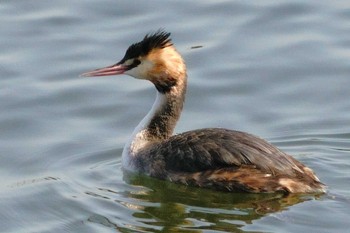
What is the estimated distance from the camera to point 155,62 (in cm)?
1188

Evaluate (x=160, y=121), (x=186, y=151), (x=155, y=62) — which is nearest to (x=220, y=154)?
(x=186, y=151)

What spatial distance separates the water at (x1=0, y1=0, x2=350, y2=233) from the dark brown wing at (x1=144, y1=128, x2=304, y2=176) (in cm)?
23

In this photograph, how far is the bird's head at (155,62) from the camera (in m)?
11.9

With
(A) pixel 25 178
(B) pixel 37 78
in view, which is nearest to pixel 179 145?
(A) pixel 25 178

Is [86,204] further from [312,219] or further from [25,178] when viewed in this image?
[312,219]

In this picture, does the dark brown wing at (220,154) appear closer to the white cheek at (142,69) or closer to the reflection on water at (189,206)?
the reflection on water at (189,206)

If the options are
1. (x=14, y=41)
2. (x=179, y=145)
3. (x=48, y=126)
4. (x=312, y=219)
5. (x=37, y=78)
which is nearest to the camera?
(x=312, y=219)

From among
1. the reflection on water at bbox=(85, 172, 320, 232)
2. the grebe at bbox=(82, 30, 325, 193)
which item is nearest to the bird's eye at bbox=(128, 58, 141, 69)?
the grebe at bbox=(82, 30, 325, 193)

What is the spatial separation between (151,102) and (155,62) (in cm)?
143

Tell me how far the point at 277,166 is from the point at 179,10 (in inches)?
197

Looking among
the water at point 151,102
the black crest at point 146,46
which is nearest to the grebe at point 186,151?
the black crest at point 146,46

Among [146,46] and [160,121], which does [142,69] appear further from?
[160,121]

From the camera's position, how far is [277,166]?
35.7 ft

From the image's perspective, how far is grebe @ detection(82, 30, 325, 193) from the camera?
10883 millimetres
